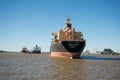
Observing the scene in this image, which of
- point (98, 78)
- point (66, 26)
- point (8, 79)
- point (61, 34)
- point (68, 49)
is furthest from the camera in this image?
point (66, 26)

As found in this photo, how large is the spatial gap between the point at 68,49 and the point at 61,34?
514 inches

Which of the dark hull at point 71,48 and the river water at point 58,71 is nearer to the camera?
the river water at point 58,71

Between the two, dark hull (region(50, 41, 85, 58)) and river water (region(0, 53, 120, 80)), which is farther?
dark hull (region(50, 41, 85, 58))

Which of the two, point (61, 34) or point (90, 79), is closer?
point (90, 79)

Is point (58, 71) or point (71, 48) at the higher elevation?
point (71, 48)

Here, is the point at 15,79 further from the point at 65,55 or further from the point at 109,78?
the point at 65,55

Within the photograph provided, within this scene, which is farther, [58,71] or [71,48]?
[71,48]

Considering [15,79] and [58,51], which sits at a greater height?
[58,51]

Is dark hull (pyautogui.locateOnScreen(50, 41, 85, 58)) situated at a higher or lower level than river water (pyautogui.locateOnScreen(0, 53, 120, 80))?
higher

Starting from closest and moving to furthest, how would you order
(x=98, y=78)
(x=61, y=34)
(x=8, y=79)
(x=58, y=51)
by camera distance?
(x=8, y=79), (x=98, y=78), (x=58, y=51), (x=61, y=34)

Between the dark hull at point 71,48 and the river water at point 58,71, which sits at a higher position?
the dark hull at point 71,48

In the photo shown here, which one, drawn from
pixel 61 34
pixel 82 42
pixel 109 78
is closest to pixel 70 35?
pixel 61 34

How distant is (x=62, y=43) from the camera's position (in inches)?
2383

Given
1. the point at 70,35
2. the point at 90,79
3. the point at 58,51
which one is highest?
the point at 70,35
